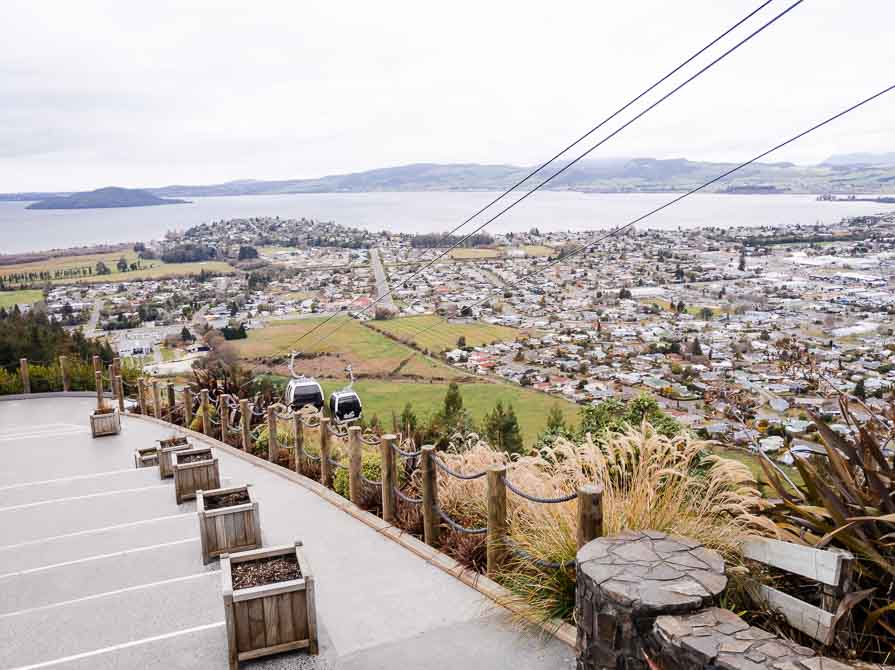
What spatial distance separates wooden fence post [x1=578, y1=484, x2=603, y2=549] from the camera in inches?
159

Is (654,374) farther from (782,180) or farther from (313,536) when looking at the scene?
(782,180)

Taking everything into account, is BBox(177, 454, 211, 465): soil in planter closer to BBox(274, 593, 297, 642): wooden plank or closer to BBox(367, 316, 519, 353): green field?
BBox(274, 593, 297, 642): wooden plank

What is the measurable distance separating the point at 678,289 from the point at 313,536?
45.5 m

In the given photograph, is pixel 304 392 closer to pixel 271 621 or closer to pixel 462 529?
pixel 462 529

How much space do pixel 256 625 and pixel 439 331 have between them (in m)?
59.3

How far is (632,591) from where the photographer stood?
10.7 ft

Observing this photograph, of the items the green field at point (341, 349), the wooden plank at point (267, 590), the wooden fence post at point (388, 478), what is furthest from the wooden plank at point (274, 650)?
the green field at point (341, 349)

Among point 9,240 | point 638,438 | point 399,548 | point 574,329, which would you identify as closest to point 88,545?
point 399,548

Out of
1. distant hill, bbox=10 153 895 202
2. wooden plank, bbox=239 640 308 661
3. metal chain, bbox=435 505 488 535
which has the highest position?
distant hill, bbox=10 153 895 202

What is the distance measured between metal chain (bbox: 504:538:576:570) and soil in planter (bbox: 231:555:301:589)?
1.48 m

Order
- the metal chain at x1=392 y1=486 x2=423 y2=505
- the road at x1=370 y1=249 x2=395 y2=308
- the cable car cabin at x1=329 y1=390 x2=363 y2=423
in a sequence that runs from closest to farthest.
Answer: the metal chain at x1=392 y1=486 x2=423 y2=505 < the cable car cabin at x1=329 y1=390 x2=363 y2=423 < the road at x1=370 y1=249 x2=395 y2=308

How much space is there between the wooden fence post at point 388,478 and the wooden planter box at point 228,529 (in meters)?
1.19

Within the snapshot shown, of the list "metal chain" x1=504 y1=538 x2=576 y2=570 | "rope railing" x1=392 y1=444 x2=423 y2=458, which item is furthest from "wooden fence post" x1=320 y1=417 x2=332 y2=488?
"metal chain" x1=504 y1=538 x2=576 y2=570

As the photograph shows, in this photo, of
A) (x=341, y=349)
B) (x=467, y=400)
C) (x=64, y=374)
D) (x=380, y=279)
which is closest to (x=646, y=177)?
(x=380, y=279)
